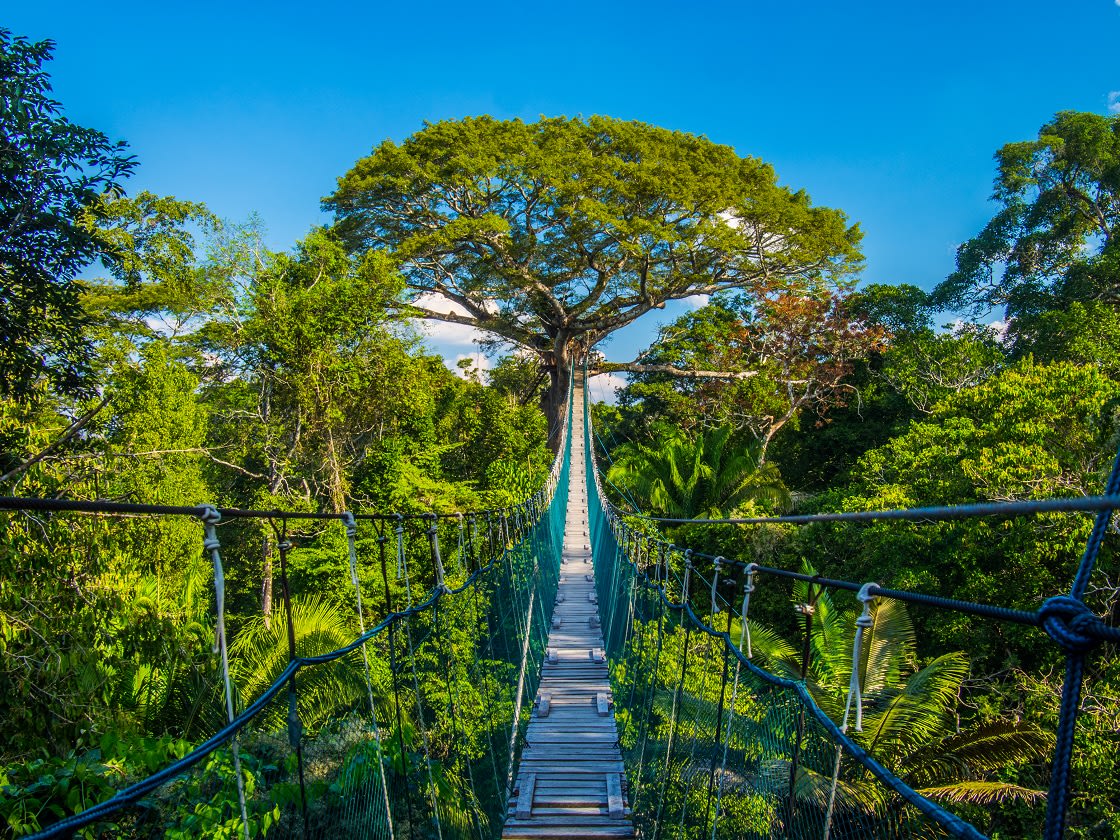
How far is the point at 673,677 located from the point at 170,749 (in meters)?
3.43

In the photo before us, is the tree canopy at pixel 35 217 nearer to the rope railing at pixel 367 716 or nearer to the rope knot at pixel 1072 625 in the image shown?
the rope railing at pixel 367 716

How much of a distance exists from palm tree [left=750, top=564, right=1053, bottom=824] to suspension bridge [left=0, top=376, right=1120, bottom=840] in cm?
43

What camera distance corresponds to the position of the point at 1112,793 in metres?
3.71

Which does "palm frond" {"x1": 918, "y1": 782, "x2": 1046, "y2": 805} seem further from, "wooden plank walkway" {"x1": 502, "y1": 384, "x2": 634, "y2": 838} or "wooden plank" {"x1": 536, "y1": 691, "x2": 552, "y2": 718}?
"wooden plank" {"x1": 536, "y1": 691, "x2": 552, "y2": 718}

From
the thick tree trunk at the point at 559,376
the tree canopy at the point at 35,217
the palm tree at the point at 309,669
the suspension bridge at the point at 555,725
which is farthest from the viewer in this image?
the thick tree trunk at the point at 559,376

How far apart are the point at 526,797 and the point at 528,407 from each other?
835cm

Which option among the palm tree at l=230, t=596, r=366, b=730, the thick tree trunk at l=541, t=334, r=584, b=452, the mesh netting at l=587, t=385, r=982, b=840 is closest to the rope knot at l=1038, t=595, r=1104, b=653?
the mesh netting at l=587, t=385, r=982, b=840

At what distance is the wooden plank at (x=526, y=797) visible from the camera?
9.95 feet

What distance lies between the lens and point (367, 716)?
4.33m

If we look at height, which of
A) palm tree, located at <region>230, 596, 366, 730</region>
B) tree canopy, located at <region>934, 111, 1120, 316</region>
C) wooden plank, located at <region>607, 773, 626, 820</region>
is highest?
tree canopy, located at <region>934, 111, 1120, 316</region>

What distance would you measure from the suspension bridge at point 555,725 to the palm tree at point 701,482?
152 cm

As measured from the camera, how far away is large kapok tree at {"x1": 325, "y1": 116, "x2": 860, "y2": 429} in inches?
410

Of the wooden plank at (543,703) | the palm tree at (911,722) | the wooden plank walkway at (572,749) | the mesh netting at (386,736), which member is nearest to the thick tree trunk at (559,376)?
the mesh netting at (386,736)

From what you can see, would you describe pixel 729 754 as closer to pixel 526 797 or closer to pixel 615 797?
pixel 615 797
